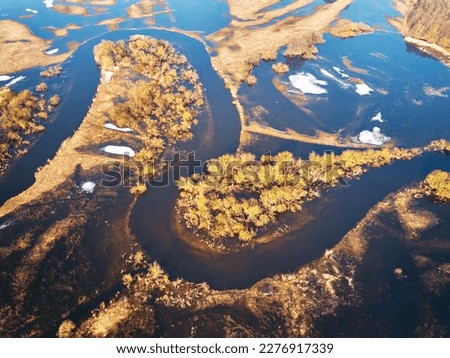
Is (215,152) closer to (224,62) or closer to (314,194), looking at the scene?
(314,194)

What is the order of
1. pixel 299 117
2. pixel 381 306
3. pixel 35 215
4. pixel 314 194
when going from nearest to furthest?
pixel 381 306 → pixel 35 215 → pixel 314 194 → pixel 299 117

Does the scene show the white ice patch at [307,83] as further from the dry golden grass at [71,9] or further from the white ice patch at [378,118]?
the dry golden grass at [71,9]

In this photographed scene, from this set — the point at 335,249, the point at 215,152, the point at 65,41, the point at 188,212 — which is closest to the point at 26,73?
the point at 65,41

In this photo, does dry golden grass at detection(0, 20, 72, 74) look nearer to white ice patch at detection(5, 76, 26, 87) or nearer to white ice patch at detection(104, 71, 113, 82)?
white ice patch at detection(5, 76, 26, 87)

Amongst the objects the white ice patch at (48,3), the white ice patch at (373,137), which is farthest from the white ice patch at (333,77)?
the white ice patch at (48,3)

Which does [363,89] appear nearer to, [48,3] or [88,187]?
[88,187]

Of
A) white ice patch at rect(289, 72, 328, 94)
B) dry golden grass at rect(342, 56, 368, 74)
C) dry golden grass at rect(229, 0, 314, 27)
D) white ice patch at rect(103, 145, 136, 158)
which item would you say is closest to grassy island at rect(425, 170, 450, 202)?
white ice patch at rect(289, 72, 328, 94)

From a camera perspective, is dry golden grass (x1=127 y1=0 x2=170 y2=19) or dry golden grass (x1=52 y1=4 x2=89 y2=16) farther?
dry golden grass (x1=52 y1=4 x2=89 y2=16)

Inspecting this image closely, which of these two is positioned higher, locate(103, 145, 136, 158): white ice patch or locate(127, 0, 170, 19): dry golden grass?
locate(127, 0, 170, 19): dry golden grass
